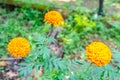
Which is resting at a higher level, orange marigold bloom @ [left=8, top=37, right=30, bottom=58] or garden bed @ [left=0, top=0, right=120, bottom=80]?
orange marigold bloom @ [left=8, top=37, right=30, bottom=58]

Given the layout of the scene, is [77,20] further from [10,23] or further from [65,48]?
[10,23]

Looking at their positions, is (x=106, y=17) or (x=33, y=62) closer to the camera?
(x=33, y=62)

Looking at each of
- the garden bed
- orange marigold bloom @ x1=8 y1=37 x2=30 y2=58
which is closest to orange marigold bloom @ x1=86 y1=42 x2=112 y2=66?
orange marigold bloom @ x1=8 y1=37 x2=30 y2=58

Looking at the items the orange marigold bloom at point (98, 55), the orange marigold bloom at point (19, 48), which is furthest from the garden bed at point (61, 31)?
the orange marigold bloom at point (98, 55)

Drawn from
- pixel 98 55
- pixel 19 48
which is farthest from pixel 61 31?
pixel 98 55

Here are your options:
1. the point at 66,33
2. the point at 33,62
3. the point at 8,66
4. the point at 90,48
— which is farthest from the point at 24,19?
the point at 90,48

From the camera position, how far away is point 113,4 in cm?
539

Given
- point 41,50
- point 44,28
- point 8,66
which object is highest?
point 41,50

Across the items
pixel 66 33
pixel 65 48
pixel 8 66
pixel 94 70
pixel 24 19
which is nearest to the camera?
pixel 94 70

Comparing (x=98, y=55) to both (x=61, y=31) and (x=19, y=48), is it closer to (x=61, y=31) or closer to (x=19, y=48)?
(x=19, y=48)

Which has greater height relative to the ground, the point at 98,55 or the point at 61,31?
the point at 98,55

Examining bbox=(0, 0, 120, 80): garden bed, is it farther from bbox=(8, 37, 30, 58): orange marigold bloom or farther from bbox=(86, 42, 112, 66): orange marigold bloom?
bbox=(86, 42, 112, 66): orange marigold bloom

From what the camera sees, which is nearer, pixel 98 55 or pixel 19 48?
pixel 98 55

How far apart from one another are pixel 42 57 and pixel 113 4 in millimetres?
3305
